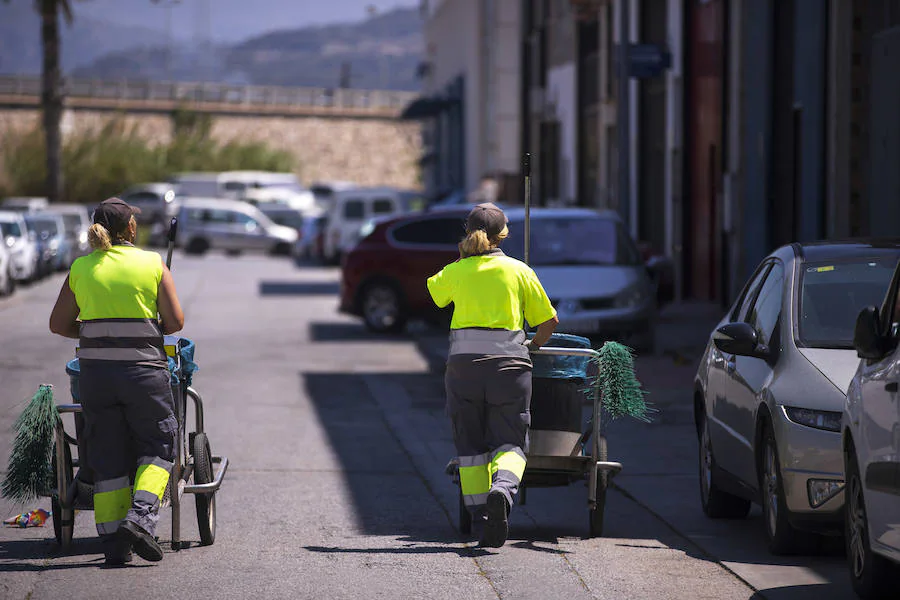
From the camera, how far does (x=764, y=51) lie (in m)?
21.8

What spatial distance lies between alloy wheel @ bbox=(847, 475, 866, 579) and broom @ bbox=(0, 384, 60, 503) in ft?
12.2

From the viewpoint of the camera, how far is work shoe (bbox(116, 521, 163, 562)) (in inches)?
291

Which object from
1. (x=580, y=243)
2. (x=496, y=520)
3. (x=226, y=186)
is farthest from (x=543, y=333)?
(x=226, y=186)

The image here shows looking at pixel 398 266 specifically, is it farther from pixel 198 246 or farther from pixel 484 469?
pixel 198 246

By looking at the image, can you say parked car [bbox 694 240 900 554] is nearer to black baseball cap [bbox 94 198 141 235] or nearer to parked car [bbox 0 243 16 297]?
black baseball cap [bbox 94 198 141 235]

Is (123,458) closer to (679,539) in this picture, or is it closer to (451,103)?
(679,539)

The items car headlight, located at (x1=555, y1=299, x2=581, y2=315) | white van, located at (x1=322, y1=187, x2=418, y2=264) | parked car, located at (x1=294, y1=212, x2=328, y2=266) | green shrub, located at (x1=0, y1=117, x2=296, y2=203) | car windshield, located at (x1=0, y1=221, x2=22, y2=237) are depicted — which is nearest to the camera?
car headlight, located at (x1=555, y1=299, x2=581, y2=315)

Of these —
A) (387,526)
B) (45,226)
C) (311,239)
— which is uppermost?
(45,226)

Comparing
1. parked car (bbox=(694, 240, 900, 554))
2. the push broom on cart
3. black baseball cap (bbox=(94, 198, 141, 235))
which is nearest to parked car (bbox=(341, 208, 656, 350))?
parked car (bbox=(694, 240, 900, 554))

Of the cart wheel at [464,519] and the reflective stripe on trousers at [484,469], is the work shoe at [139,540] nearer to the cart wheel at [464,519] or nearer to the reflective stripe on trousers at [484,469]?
the reflective stripe on trousers at [484,469]

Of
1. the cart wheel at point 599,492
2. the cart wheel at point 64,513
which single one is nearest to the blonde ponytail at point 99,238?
the cart wheel at point 64,513

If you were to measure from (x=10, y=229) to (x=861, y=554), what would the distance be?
3095 centimetres

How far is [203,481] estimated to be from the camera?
8109 millimetres

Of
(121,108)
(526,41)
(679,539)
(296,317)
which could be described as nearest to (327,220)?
(526,41)
